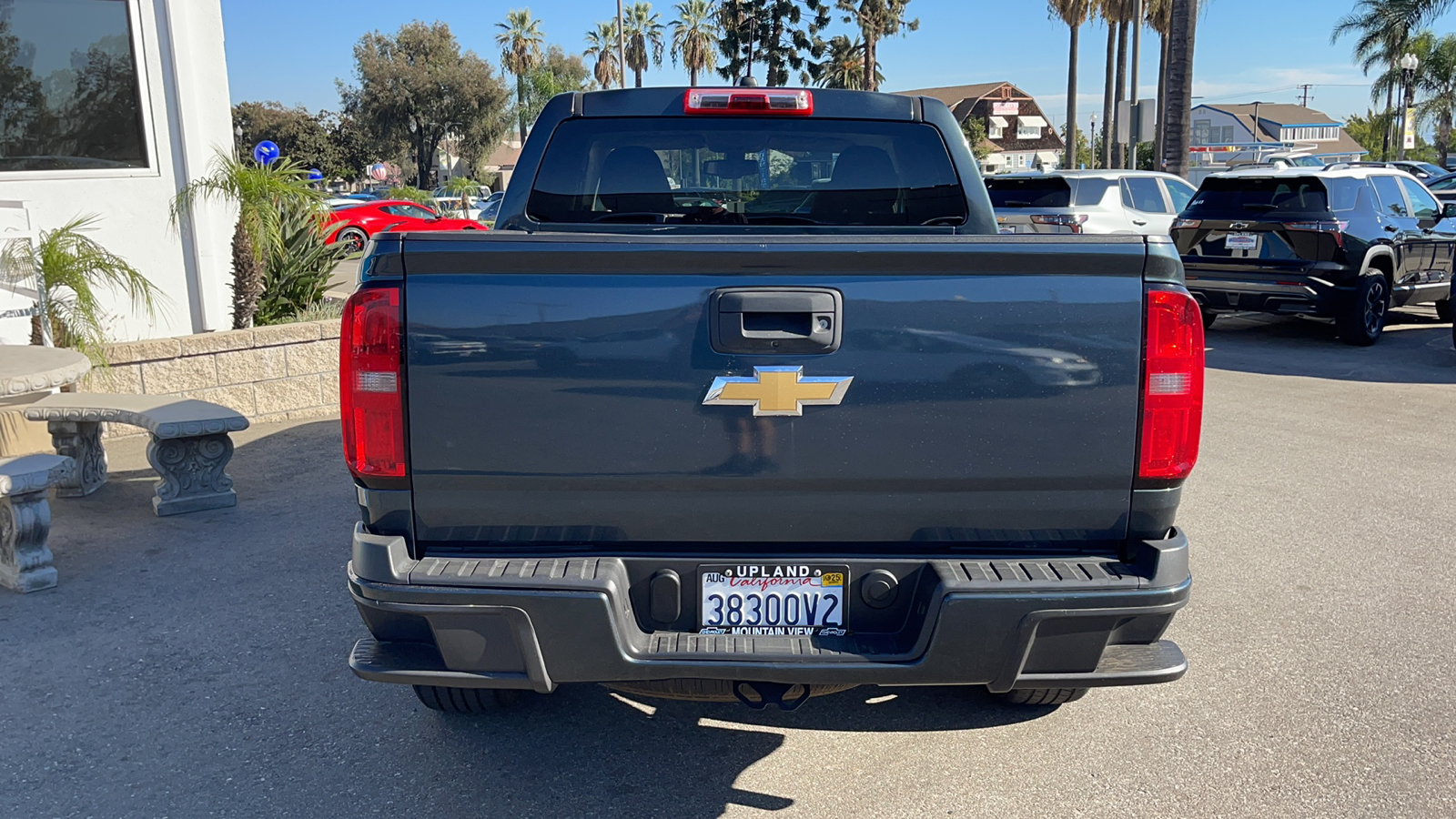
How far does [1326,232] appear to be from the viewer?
11312 millimetres

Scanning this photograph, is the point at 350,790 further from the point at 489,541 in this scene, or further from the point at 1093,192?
the point at 1093,192

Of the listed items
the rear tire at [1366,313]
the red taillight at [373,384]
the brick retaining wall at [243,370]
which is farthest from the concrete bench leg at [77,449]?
the rear tire at [1366,313]

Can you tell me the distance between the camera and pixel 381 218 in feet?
76.4

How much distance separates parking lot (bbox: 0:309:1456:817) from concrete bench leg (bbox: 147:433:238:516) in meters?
0.41

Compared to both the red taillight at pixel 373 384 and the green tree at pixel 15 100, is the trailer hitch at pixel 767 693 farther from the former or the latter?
the green tree at pixel 15 100

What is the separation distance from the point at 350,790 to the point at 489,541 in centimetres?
105

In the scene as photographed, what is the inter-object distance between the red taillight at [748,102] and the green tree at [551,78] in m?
76.2

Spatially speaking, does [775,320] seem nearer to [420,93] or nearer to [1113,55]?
[1113,55]

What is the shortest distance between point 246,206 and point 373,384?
6.23 metres

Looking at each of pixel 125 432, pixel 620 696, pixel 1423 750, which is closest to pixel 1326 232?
pixel 1423 750

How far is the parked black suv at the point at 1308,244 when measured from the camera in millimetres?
11391

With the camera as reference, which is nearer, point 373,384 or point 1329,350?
point 373,384

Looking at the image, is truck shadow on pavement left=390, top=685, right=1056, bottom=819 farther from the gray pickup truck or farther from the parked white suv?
the parked white suv

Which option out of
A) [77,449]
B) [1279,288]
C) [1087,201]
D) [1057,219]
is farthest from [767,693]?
[1087,201]
